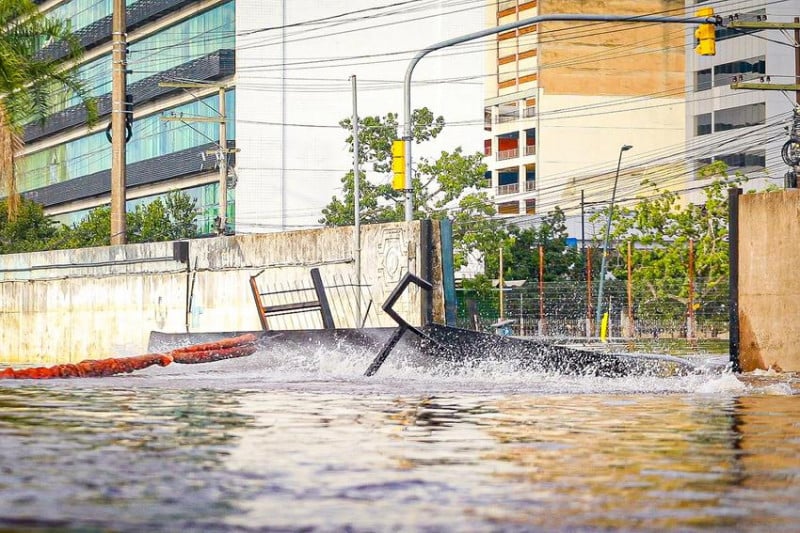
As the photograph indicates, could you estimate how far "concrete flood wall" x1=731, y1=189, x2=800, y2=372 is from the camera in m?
21.3

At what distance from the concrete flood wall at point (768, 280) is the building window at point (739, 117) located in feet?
217

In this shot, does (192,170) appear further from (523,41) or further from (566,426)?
(566,426)

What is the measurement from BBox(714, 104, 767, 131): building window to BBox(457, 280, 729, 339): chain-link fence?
42315mm

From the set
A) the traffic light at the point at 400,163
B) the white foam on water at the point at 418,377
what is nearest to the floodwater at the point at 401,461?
the white foam on water at the point at 418,377

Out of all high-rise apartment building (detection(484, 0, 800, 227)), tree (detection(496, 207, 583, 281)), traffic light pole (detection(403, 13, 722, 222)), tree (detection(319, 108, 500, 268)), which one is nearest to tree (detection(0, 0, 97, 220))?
traffic light pole (detection(403, 13, 722, 222))

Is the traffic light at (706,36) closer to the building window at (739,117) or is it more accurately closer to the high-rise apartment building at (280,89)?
the high-rise apartment building at (280,89)

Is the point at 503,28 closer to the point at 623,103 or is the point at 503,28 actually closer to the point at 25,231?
the point at 25,231

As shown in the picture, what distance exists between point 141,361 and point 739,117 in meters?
71.2

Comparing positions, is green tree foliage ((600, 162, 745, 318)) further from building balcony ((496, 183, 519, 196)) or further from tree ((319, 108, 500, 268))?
building balcony ((496, 183, 519, 196))

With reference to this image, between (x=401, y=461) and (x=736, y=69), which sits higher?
(x=736, y=69)

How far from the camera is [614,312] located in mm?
46281

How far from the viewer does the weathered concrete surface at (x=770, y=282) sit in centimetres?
2128

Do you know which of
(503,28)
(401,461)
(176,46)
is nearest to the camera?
(401,461)

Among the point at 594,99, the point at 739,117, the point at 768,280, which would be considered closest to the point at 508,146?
the point at 594,99
